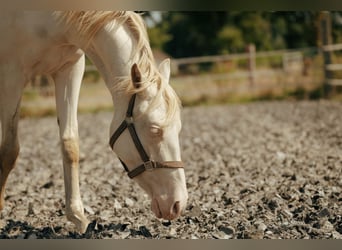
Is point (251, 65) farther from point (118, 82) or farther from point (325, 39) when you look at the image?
point (118, 82)

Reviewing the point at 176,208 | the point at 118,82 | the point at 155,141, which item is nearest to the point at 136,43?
the point at 118,82

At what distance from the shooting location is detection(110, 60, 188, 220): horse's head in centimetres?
225

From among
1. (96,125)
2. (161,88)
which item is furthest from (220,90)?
(161,88)

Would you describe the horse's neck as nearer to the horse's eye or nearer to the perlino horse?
the perlino horse

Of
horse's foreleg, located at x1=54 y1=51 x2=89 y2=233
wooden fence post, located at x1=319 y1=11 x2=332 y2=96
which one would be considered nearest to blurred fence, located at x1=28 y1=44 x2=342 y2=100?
wooden fence post, located at x1=319 y1=11 x2=332 y2=96

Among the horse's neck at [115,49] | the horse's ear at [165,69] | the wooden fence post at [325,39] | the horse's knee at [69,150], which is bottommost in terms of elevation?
the wooden fence post at [325,39]

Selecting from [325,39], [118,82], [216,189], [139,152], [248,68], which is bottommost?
[248,68]

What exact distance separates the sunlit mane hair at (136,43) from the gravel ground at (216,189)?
0.69 m

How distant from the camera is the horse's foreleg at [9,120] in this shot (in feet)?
8.78

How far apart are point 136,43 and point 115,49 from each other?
108 millimetres

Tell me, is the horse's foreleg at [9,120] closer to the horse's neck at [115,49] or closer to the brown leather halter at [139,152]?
the horse's neck at [115,49]

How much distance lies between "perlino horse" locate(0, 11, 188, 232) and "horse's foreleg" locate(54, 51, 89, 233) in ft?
0.08

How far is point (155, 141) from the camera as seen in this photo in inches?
89.4

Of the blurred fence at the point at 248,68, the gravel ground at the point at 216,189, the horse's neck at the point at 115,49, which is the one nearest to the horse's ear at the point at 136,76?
the horse's neck at the point at 115,49
